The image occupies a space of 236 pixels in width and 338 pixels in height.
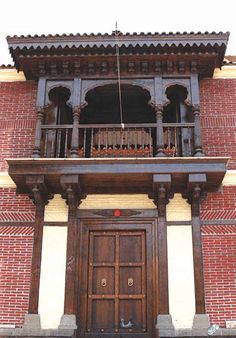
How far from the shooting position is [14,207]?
10352 mm

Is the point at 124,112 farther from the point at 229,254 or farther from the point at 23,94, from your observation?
the point at 229,254

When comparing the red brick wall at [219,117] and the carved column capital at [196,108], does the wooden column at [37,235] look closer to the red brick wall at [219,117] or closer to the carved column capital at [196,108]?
the carved column capital at [196,108]

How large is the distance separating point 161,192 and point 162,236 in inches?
33.5

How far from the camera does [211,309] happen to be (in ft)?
30.8

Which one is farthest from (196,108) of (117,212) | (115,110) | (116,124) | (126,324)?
(126,324)

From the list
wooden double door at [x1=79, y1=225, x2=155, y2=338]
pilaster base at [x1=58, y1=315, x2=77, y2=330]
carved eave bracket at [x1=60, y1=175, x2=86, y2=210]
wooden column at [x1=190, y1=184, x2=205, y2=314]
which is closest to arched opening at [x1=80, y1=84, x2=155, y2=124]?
carved eave bracket at [x1=60, y1=175, x2=86, y2=210]

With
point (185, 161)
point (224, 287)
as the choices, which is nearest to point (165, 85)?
point (185, 161)

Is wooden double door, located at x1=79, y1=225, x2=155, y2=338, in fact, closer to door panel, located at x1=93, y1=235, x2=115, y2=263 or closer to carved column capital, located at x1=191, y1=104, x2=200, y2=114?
door panel, located at x1=93, y1=235, x2=115, y2=263

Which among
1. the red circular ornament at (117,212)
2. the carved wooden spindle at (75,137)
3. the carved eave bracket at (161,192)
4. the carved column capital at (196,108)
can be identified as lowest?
the red circular ornament at (117,212)

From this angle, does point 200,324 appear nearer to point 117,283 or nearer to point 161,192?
point 117,283

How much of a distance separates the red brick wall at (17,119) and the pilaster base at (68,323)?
333 centimetres

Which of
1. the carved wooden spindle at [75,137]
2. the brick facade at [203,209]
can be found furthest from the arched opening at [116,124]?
the brick facade at [203,209]

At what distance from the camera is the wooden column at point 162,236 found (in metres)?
9.43

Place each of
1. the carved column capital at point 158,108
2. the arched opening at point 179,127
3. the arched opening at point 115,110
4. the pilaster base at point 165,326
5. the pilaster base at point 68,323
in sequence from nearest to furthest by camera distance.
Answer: the pilaster base at point 165,326 < the pilaster base at point 68,323 < the carved column capital at point 158,108 < the arched opening at point 179,127 < the arched opening at point 115,110
